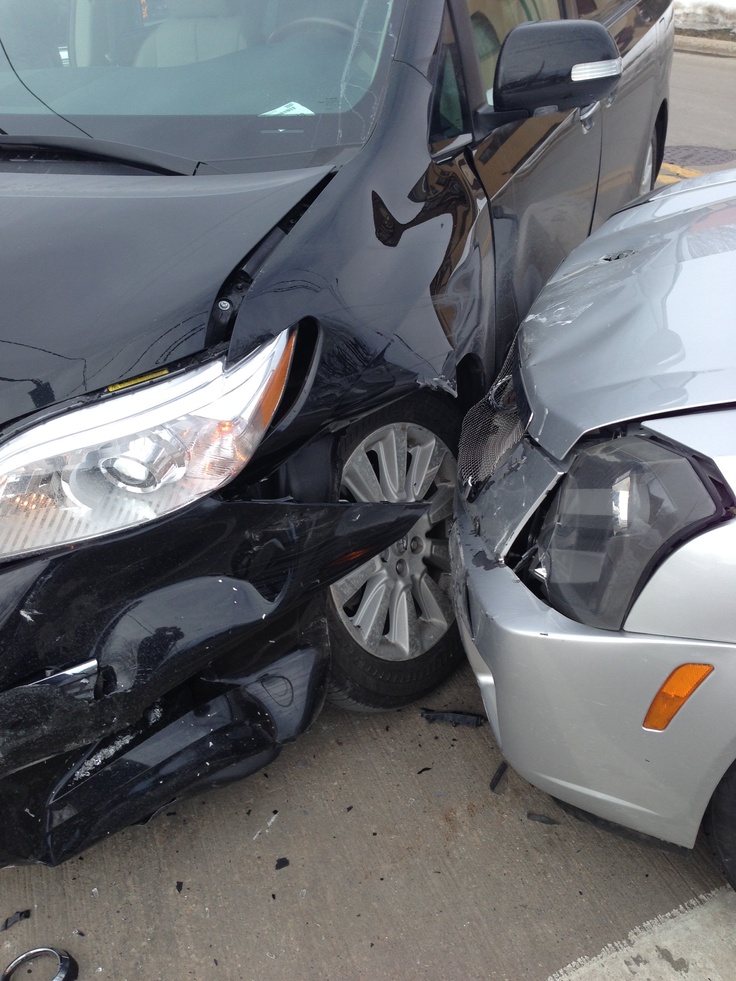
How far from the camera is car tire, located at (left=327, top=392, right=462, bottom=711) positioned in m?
2.23

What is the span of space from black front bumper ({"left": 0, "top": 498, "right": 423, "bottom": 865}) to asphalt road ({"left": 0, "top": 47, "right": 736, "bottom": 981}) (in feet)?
1.03

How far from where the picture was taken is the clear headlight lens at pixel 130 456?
1.60m

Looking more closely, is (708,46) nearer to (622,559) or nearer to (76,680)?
(622,559)

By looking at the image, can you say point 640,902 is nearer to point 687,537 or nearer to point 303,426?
point 687,537

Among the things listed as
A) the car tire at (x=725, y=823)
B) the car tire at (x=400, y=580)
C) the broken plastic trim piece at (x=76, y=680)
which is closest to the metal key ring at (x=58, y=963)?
the broken plastic trim piece at (x=76, y=680)

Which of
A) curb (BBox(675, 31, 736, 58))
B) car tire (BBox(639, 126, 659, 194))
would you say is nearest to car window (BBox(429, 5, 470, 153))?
car tire (BBox(639, 126, 659, 194))

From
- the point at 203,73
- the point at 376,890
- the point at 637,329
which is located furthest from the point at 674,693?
the point at 203,73

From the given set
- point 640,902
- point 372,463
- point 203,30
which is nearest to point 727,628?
point 640,902

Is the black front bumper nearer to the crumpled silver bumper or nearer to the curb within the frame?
the crumpled silver bumper

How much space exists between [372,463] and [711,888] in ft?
4.10

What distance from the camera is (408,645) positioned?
2457 millimetres

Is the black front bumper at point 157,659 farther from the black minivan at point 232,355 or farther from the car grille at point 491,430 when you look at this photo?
the car grille at point 491,430

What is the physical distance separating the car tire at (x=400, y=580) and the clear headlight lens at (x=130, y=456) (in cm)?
44

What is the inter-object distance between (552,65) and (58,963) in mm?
2469
